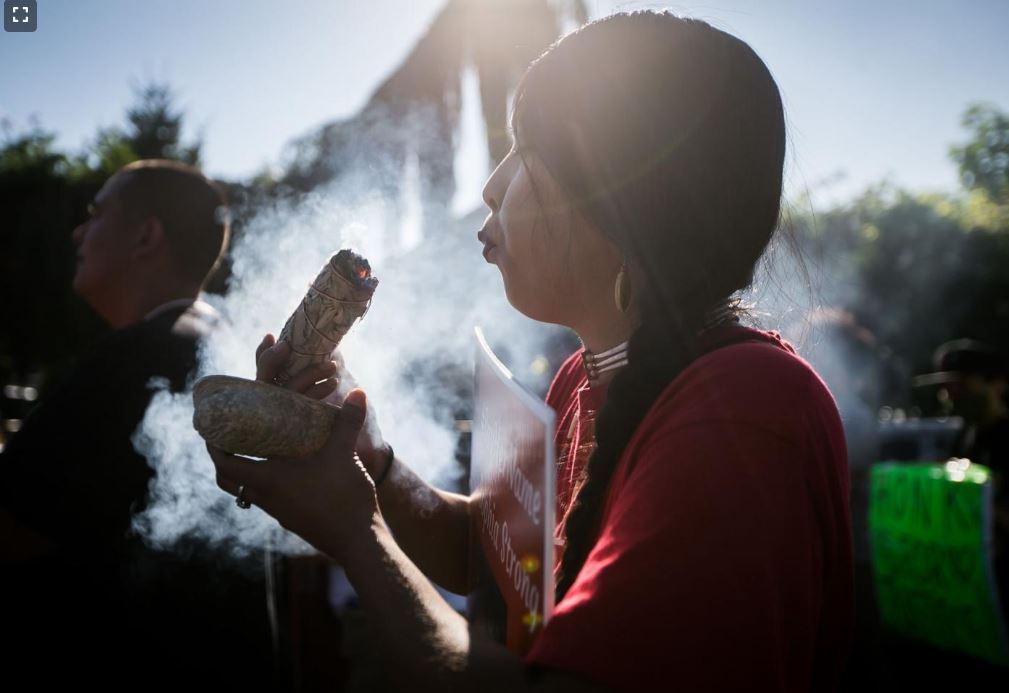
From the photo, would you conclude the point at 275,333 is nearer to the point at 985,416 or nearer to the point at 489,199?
the point at 489,199

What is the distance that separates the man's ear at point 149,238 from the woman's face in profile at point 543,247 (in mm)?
2042

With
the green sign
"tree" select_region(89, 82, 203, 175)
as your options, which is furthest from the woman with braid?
"tree" select_region(89, 82, 203, 175)

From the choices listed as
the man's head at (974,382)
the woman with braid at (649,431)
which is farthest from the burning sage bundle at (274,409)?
the man's head at (974,382)

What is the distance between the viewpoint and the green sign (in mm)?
4461

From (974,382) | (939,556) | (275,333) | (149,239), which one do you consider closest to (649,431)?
(275,333)

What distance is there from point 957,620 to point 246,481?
4892 millimetres

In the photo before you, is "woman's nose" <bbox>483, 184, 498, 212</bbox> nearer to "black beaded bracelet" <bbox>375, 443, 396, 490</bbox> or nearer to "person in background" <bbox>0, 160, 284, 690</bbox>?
"black beaded bracelet" <bbox>375, 443, 396, 490</bbox>

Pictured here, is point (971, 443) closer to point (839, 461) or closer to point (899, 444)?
point (899, 444)

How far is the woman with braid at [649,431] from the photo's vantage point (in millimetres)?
887


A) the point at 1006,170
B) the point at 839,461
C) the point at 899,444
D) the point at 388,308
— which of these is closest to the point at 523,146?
the point at 839,461

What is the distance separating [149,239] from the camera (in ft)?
9.79

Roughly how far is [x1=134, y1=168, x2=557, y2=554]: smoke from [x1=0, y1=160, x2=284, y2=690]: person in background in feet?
0.22

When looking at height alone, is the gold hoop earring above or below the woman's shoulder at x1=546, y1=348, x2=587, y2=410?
above

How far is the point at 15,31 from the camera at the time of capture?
260cm
